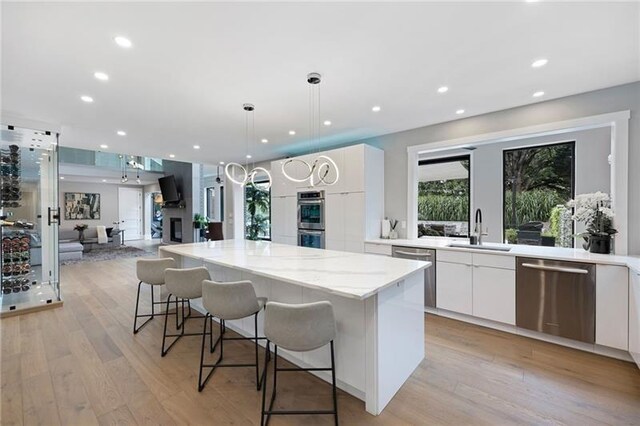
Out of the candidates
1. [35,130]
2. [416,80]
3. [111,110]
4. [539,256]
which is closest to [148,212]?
[35,130]

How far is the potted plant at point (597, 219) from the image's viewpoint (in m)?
2.90

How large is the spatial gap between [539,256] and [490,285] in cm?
60

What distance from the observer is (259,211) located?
7203 millimetres

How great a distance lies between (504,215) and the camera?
199 inches

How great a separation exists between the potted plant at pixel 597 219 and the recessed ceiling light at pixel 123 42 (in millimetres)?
4588

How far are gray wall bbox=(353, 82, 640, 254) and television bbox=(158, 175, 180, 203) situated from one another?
7.13 metres

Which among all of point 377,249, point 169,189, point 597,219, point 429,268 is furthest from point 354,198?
point 169,189

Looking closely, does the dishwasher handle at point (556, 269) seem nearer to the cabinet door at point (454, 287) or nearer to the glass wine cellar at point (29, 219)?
the cabinet door at point (454, 287)

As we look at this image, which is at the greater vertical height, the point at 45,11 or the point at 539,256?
the point at 45,11

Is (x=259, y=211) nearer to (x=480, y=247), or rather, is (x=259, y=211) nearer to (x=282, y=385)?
(x=480, y=247)

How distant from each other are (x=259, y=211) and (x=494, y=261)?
17.8 ft

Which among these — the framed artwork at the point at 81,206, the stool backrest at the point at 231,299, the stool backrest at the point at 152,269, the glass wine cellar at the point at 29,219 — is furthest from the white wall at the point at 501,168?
the framed artwork at the point at 81,206

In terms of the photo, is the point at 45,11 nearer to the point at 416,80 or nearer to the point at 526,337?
the point at 416,80

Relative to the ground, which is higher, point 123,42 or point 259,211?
point 123,42
